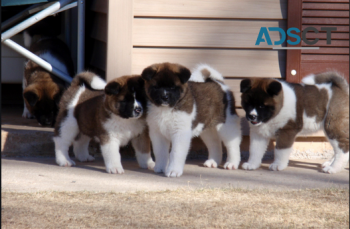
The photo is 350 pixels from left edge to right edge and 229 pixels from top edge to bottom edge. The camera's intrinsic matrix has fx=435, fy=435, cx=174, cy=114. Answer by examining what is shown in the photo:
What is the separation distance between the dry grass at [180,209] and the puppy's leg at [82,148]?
5.09 ft

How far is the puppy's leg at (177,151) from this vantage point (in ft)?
14.5

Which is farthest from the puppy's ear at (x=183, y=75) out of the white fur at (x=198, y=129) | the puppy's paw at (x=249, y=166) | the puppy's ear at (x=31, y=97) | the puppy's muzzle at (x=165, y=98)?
the puppy's ear at (x=31, y=97)

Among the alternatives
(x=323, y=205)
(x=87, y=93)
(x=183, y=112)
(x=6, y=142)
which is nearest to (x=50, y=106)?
(x=6, y=142)

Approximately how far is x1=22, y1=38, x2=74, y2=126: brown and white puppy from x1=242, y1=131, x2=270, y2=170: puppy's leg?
2.76 m

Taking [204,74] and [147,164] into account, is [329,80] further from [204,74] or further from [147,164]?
[147,164]

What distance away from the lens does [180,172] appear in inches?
177

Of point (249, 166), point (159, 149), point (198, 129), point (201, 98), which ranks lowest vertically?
point (249, 166)

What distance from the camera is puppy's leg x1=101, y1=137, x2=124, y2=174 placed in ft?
15.0

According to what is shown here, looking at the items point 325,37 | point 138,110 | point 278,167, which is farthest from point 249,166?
point 325,37

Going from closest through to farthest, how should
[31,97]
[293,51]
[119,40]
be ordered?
[119,40], [293,51], [31,97]

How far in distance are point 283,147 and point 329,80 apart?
953 mm

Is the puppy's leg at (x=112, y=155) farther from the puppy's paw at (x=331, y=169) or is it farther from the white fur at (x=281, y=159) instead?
the puppy's paw at (x=331, y=169)

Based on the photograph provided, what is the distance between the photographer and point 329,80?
495cm

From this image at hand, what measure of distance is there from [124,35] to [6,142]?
6.54 ft
